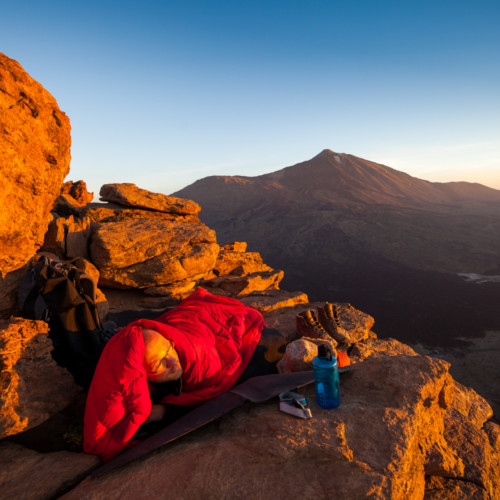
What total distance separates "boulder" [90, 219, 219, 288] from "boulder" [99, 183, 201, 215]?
102cm

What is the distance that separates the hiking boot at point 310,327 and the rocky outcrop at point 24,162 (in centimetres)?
406

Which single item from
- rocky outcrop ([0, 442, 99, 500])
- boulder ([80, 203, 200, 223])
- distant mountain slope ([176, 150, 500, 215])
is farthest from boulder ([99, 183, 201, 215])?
distant mountain slope ([176, 150, 500, 215])

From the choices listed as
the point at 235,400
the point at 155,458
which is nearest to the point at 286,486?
the point at 235,400

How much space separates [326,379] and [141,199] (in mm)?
7189

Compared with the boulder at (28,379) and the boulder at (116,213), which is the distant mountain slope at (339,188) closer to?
the boulder at (116,213)

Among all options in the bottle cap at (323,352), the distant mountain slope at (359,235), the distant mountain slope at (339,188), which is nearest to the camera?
the bottle cap at (323,352)

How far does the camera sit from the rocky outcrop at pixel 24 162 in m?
3.66

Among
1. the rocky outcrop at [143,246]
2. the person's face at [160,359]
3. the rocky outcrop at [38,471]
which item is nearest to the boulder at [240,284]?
the rocky outcrop at [143,246]

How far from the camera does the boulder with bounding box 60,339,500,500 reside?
1746mm

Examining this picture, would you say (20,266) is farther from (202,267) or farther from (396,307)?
(396,307)

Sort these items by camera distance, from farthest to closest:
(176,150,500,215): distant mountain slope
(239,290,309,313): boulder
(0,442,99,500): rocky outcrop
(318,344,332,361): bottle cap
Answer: (176,150,500,215): distant mountain slope < (239,290,309,313): boulder < (318,344,332,361): bottle cap < (0,442,99,500): rocky outcrop

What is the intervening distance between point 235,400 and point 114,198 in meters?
6.93

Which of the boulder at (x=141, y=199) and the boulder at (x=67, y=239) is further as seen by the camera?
the boulder at (x=141, y=199)

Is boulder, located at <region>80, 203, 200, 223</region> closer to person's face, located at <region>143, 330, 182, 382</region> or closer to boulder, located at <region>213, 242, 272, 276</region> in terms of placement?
boulder, located at <region>213, 242, 272, 276</region>
